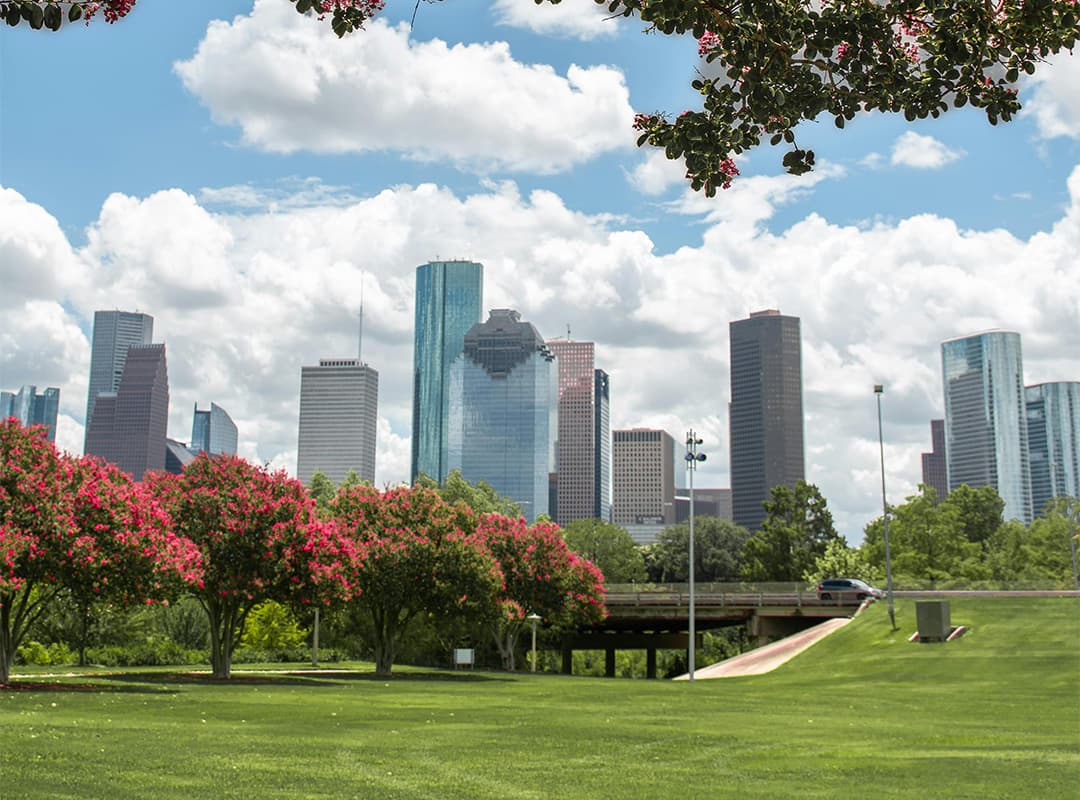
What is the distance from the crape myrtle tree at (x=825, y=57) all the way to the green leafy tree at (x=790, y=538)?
94.7 meters

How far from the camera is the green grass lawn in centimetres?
1345

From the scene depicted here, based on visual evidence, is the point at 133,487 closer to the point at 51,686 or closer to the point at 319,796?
the point at 51,686

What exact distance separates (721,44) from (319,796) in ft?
31.3

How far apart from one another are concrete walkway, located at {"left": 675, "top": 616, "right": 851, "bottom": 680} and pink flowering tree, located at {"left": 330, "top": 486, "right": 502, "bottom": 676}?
1436 cm

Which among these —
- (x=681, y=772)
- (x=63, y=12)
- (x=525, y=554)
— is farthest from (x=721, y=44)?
(x=525, y=554)

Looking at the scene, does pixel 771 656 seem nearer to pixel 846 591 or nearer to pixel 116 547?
pixel 846 591

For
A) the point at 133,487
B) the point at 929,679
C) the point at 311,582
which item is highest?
the point at 133,487

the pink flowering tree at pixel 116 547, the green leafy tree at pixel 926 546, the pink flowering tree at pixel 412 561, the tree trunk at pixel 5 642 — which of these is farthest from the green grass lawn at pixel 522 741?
the green leafy tree at pixel 926 546

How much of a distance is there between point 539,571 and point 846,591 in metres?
22.2

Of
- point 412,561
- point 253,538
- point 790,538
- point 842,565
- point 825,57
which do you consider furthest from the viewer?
point 790,538

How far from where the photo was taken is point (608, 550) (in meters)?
129

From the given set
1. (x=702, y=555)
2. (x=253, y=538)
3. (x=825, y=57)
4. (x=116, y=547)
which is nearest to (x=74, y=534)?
(x=116, y=547)

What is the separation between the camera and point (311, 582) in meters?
35.9

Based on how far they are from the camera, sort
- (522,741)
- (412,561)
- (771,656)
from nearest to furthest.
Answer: (522,741) → (412,561) → (771,656)
